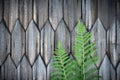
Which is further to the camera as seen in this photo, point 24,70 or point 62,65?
point 24,70

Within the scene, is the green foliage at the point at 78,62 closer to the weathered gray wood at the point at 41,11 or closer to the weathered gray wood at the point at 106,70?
the weathered gray wood at the point at 106,70

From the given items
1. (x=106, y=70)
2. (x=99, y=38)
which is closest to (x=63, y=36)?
(x=99, y=38)

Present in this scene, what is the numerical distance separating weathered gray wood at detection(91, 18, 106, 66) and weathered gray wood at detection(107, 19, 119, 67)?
3 centimetres

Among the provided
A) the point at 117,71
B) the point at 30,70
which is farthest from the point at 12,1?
the point at 117,71

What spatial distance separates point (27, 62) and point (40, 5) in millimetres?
330

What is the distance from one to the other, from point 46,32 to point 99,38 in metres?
0.30

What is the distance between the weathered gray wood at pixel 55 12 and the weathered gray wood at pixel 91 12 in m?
0.15

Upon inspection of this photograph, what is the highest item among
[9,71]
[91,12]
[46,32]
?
[91,12]

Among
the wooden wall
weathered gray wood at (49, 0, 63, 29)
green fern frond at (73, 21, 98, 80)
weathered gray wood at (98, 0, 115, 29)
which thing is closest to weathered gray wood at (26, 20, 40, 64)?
the wooden wall

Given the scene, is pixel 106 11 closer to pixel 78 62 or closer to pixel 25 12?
pixel 78 62

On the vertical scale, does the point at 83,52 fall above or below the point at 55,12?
below

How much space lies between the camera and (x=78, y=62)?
1.35m

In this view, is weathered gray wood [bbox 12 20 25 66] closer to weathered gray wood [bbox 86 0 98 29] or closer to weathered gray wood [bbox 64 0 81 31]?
weathered gray wood [bbox 64 0 81 31]

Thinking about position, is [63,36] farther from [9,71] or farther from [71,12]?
[9,71]
